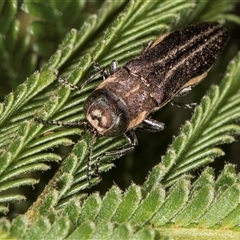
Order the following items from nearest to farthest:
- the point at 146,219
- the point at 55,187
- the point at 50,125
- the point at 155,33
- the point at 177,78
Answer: the point at 146,219 < the point at 55,187 < the point at 50,125 < the point at 155,33 < the point at 177,78

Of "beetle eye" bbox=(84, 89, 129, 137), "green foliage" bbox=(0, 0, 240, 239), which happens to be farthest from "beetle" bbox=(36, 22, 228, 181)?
"green foliage" bbox=(0, 0, 240, 239)

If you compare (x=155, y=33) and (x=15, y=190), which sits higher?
Result: (x=155, y=33)

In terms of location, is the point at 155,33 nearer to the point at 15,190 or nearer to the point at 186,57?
the point at 186,57

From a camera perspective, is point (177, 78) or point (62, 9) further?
point (177, 78)

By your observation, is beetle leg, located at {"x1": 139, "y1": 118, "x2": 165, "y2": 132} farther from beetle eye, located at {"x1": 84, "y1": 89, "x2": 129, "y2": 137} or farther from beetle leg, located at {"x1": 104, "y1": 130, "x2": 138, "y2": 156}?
beetle eye, located at {"x1": 84, "y1": 89, "x2": 129, "y2": 137}

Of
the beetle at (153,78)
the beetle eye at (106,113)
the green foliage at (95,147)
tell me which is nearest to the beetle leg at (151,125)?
the beetle at (153,78)

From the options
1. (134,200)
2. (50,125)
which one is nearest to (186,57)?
(50,125)

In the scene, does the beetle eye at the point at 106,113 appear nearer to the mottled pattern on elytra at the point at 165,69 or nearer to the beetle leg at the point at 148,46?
the mottled pattern on elytra at the point at 165,69

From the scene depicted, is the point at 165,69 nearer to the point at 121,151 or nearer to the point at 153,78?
the point at 153,78
